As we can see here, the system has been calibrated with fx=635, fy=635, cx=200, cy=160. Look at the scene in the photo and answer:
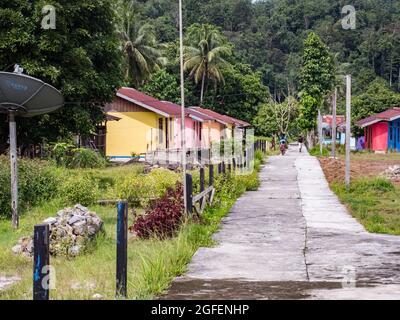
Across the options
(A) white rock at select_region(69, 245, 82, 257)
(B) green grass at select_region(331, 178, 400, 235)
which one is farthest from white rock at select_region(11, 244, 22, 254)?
(B) green grass at select_region(331, 178, 400, 235)

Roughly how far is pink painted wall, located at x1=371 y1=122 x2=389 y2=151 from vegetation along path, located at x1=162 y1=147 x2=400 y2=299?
30641 mm

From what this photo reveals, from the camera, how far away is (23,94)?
41.9 feet

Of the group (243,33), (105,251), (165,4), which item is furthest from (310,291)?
(243,33)

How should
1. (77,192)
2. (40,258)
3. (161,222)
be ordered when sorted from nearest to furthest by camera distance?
(40,258) < (161,222) < (77,192)

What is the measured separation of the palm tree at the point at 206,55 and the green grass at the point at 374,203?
123 ft

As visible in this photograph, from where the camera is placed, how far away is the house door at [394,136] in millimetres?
44344

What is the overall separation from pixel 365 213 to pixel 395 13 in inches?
3297

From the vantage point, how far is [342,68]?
221 ft

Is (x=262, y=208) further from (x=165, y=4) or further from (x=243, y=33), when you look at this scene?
(x=243, y=33)

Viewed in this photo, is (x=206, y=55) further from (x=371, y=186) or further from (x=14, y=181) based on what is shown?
(x=14, y=181)

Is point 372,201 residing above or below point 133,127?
below

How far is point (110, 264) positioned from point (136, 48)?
41.8 m

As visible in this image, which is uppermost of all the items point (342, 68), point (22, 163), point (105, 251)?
point (342, 68)

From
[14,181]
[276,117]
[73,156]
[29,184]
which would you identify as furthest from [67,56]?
[276,117]
